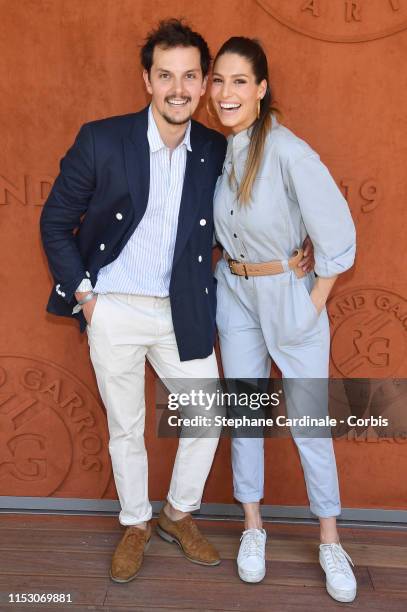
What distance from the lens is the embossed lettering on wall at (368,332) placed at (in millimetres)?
2613

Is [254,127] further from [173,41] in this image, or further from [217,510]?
[217,510]

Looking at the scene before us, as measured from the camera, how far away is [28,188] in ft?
8.48

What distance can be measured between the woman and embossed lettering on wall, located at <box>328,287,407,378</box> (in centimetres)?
35

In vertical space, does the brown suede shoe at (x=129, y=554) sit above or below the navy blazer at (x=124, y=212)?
below

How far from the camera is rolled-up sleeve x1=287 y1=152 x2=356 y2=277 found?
2023mm

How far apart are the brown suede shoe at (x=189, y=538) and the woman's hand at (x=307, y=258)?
117cm

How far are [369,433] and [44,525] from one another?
1517 millimetres

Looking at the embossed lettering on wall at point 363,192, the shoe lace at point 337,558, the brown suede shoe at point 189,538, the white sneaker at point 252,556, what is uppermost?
the embossed lettering on wall at point 363,192

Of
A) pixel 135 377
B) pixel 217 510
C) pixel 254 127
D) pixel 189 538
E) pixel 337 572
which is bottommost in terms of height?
pixel 217 510

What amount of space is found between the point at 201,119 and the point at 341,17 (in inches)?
26.1

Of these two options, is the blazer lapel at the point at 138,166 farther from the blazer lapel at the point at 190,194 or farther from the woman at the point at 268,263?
the woman at the point at 268,263

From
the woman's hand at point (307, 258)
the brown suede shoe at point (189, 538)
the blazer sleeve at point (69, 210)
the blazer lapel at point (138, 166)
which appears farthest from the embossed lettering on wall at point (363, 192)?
the brown suede shoe at point (189, 538)

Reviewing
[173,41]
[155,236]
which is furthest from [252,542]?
[173,41]

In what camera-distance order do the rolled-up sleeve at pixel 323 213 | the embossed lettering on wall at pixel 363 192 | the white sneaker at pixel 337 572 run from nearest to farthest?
the rolled-up sleeve at pixel 323 213 → the white sneaker at pixel 337 572 → the embossed lettering on wall at pixel 363 192
